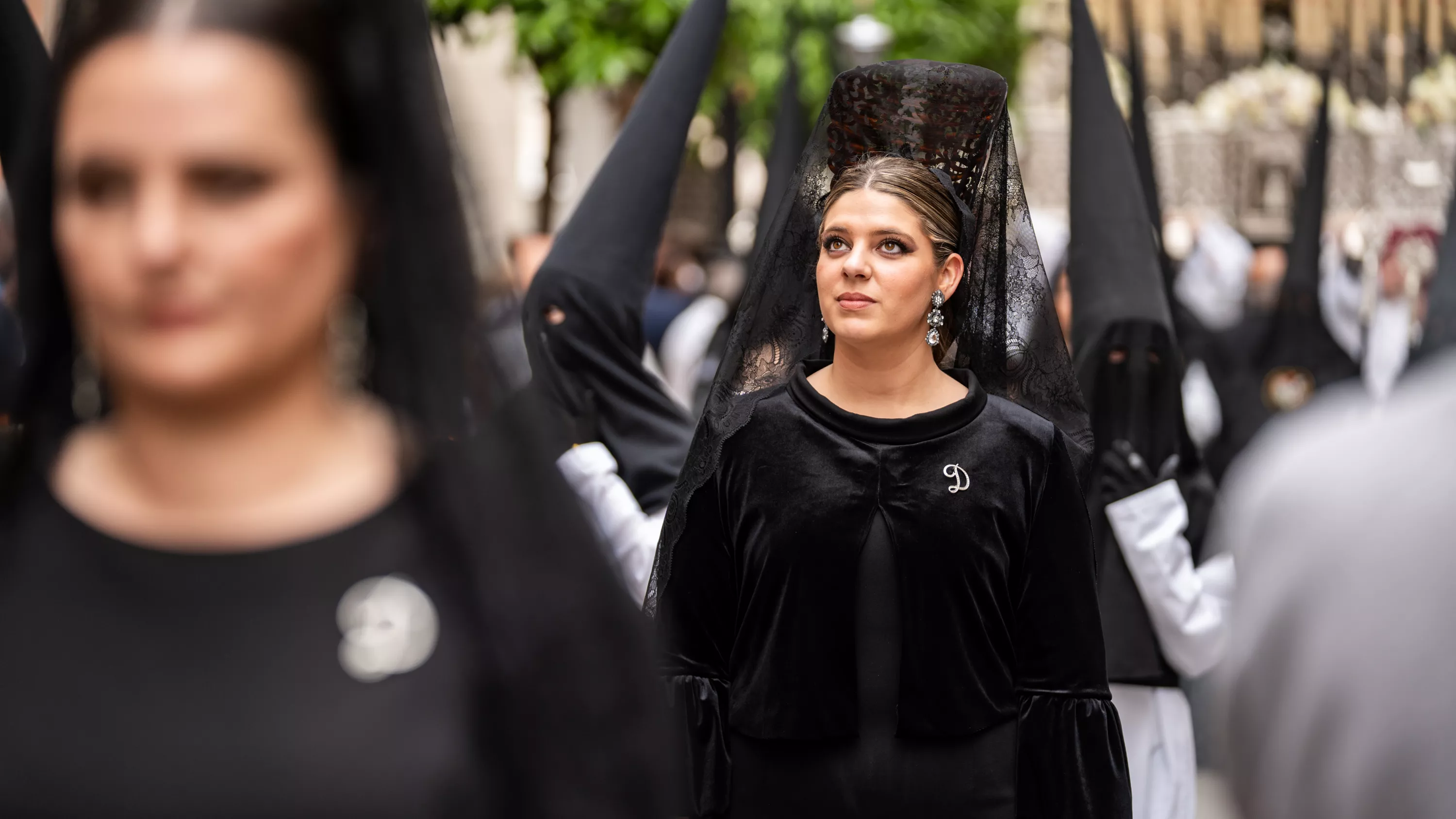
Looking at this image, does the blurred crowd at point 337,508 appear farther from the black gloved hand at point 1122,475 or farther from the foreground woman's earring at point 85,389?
the black gloved hand at point 1122,475

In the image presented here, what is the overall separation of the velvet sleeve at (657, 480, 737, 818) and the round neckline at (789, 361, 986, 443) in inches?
9.3

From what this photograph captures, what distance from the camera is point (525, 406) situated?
61.9 inches

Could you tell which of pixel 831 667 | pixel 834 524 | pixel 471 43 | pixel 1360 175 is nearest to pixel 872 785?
pixel 831 667

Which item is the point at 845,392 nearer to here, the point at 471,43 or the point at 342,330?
the point at 342,330

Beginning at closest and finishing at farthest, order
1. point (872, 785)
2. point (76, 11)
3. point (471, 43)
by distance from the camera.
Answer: point (76, 11), point (872, 785), point (471, 43)

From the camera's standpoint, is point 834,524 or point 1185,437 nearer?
point 834,524

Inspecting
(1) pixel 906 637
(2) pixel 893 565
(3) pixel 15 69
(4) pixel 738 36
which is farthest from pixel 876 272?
(4) pixel 738 36

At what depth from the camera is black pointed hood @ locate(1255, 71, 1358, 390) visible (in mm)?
8273

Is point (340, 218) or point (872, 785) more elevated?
point (340, 218)

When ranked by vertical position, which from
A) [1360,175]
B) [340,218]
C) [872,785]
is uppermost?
[340,218]

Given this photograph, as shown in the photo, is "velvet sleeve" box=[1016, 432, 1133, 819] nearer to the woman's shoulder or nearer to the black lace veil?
the woman's shoulder

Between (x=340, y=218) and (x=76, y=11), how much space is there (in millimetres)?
281

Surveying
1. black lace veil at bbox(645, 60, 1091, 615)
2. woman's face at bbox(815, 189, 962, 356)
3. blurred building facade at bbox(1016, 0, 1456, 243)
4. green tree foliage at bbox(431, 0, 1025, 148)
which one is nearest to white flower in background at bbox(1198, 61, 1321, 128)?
blurred building facade at bbox(1016, 0, 1456, 243)

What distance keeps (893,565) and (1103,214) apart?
1636mm
